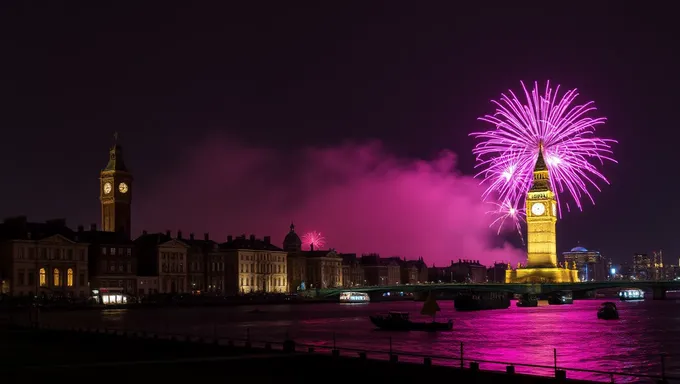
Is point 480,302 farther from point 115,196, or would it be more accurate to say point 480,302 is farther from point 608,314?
point 115,196

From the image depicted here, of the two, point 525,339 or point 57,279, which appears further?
point 57,279

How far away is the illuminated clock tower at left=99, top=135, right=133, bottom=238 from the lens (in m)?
194

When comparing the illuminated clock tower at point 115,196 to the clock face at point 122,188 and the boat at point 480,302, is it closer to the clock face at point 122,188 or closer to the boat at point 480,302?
the clock face at point 122,188

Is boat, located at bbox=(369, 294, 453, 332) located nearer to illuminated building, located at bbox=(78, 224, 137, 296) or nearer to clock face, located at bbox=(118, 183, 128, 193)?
illuminated building, located at bbox=(78, 224, 137, 296)

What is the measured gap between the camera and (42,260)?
160125mm

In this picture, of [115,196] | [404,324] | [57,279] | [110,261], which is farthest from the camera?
[115,196]

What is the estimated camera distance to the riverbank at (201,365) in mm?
A: 42469

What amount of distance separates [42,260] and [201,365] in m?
120

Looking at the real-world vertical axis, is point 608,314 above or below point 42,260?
below

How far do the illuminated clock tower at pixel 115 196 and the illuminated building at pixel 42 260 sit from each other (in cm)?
2260

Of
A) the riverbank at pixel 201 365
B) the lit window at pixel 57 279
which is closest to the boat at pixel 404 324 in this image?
the riverbank at pixel 201 365

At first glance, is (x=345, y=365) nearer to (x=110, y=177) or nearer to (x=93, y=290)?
(x=93, y=290)

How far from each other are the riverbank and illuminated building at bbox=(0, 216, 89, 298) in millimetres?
99055

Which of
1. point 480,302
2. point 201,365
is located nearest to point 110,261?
point 480,302
